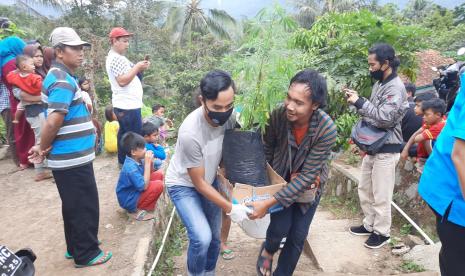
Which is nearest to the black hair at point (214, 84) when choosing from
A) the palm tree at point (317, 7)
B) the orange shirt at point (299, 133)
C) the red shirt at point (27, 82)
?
the orange shirt at point (299, 133)

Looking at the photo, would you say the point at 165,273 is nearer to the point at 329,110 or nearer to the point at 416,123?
the point at 416,123

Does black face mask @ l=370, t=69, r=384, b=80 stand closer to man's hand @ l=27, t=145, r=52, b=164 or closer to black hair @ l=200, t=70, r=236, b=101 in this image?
black hair @ l=200, t=70, r=236, b=101

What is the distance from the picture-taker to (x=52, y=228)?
12.5 feet

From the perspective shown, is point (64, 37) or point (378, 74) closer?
point (64, 37)

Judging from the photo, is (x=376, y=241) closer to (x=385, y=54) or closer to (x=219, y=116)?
(x=385, y=54)

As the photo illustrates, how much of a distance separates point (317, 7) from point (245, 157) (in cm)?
3083

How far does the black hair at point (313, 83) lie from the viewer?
2263 mm

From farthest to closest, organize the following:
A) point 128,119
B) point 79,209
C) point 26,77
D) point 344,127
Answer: point 344,127
point 26,77
point 128,119
point 79,209

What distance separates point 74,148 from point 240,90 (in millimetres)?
1332

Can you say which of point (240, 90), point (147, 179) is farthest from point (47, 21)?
point (240, 90)

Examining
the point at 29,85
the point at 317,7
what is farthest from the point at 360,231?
the point at 317,7

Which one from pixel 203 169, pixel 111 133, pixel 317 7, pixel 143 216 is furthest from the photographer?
Result: pixel 317 7

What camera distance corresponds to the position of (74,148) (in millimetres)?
2779

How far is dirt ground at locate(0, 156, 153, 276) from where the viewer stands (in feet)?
10.3
